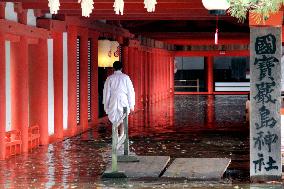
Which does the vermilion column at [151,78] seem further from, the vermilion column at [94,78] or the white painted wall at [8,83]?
the white painted wall at [8,83]

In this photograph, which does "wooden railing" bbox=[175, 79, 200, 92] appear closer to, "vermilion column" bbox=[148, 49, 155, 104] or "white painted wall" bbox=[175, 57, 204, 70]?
"white painted wall" bbox=[175, 57, 204, 70]

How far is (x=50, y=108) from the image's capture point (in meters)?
17.4

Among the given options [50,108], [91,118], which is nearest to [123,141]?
[50,108]

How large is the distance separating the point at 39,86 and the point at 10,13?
77.9 inches

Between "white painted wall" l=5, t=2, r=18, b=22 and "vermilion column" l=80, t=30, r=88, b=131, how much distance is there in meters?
4.55

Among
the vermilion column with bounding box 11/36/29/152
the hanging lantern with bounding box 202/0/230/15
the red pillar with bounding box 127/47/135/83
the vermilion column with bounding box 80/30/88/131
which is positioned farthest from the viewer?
the red pillar with bounding box 127/47/135/83

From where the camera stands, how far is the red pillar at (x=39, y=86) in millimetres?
15929

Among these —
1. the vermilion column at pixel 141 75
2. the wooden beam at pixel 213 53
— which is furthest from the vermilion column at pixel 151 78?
the wooden beam at pixel 213 53

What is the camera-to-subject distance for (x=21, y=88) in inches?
586

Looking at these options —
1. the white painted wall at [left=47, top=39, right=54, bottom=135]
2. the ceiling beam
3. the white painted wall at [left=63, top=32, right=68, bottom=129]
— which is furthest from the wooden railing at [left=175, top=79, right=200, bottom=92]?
the ceiling beam

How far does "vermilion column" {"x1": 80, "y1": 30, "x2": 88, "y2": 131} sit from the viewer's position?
19.4 metres

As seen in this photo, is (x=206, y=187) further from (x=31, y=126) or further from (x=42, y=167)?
(x=31, y=126)

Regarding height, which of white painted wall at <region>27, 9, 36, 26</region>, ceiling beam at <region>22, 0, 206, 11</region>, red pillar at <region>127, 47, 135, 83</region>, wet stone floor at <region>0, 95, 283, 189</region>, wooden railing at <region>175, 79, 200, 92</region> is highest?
ceiling beam at <region>22, 0, 206, 11</region>

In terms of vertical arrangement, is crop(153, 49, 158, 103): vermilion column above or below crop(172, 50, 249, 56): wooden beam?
below
